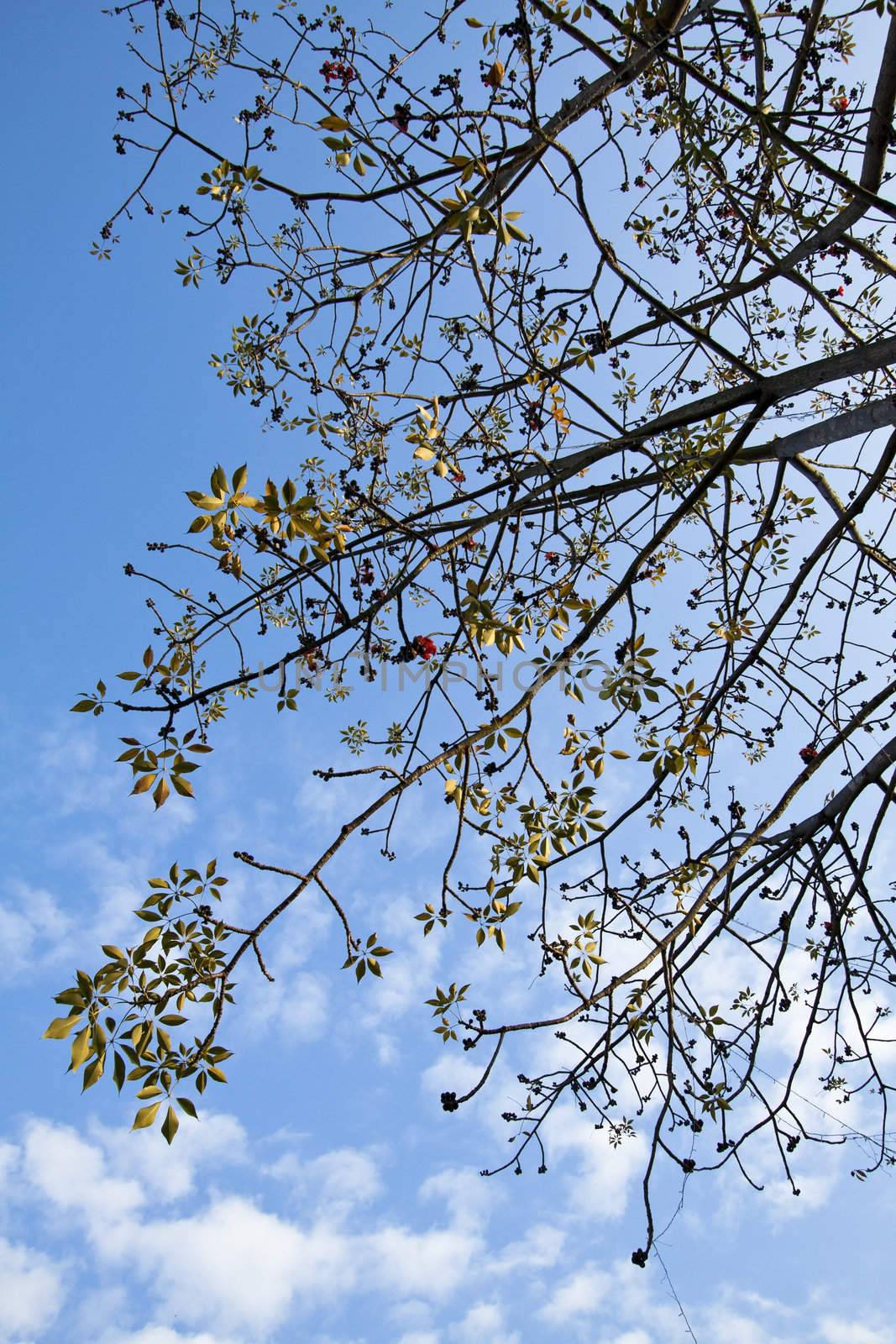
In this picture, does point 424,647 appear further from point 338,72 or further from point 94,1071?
point 338,72

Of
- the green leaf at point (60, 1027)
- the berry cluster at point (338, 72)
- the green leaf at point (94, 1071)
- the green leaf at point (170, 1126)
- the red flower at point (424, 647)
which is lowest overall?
the green leaf at point (170, 1126)

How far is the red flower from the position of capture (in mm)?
2599

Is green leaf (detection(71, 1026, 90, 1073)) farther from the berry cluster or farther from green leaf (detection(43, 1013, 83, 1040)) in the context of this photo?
the berry cluster

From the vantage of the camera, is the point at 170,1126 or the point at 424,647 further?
the point at 424,647

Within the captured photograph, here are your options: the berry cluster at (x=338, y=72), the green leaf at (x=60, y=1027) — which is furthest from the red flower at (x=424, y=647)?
the berry cluster at (x=338, y=72)

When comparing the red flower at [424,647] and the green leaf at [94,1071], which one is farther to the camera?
the red flower at [424,647]

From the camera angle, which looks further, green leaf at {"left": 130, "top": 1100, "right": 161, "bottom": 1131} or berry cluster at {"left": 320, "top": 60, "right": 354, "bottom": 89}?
berry cluster at {"left": 320, "top": 60, "right": 354, "bottom": 89}

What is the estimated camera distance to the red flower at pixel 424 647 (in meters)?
2.60

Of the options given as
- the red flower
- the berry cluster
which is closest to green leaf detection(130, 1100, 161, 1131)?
the red flower

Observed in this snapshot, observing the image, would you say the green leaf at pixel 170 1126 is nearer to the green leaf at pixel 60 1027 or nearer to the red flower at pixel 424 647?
the green leaf at pixel 60 1027

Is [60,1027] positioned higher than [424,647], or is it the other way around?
[424,647]

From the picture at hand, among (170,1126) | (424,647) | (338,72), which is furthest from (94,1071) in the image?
(338,72)

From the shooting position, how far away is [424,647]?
8.64ft

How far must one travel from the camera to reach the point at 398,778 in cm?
251
